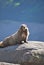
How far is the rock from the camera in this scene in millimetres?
5480

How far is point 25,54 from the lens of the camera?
5.58 metres

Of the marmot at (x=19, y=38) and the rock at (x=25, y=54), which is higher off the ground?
the marmot at (x=19, y=38)

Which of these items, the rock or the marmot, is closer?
the rock

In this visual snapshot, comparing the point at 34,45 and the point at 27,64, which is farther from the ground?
the point at 34,45

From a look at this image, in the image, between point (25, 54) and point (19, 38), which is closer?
point (25, 54)

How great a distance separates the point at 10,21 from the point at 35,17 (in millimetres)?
1644

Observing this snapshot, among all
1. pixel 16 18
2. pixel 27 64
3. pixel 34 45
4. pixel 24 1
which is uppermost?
pixel 24 1

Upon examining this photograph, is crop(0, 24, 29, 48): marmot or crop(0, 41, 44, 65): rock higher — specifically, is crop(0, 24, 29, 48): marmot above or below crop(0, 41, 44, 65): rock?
above

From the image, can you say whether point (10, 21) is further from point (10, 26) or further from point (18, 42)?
point (18, 42)

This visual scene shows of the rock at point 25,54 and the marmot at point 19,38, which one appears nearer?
the rock at point 25,54

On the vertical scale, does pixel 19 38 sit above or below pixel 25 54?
above

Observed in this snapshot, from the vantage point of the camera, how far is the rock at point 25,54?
5.48 metres

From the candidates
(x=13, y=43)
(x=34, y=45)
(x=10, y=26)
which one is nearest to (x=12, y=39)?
(x=13, y=43)

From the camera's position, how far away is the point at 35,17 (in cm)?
1440
